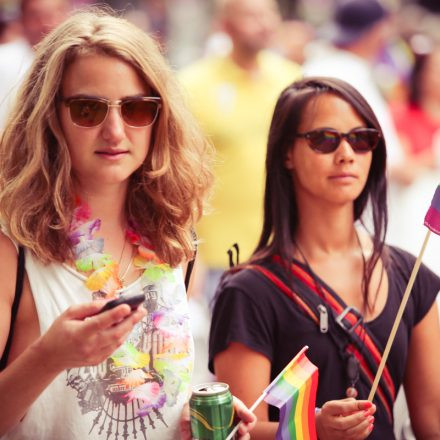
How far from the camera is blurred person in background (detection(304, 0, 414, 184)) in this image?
18.6 feet

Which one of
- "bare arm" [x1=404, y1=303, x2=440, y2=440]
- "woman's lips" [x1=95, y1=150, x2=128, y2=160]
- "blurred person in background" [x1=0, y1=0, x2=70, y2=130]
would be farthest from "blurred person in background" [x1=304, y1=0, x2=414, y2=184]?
"woman's lips" [x1=95, y1=150, x2=128, y2=160]

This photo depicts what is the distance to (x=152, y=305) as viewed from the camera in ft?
8.52

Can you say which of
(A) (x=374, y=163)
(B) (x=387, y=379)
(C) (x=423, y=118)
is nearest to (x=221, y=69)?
(C) (x=423, y=118)

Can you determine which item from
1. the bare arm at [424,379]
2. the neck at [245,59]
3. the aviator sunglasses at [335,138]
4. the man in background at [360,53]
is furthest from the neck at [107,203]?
the neck at [245,59]

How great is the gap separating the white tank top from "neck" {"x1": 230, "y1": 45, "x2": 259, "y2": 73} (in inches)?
152

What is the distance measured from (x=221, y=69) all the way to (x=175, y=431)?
4058 mm

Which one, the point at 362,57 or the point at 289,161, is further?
the point at 362,57

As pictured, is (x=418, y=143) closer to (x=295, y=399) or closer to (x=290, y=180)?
(x=290, y=180)

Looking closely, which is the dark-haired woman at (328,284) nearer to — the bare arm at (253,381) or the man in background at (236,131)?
the bare arm at (253,381)

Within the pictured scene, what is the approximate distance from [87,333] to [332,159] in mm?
1294

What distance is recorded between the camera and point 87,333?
2.10 m

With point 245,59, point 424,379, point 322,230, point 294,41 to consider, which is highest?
point 294,41

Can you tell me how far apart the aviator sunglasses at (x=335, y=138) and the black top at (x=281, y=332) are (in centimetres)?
40

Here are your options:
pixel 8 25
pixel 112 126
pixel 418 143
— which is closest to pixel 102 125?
pixel 112 126
